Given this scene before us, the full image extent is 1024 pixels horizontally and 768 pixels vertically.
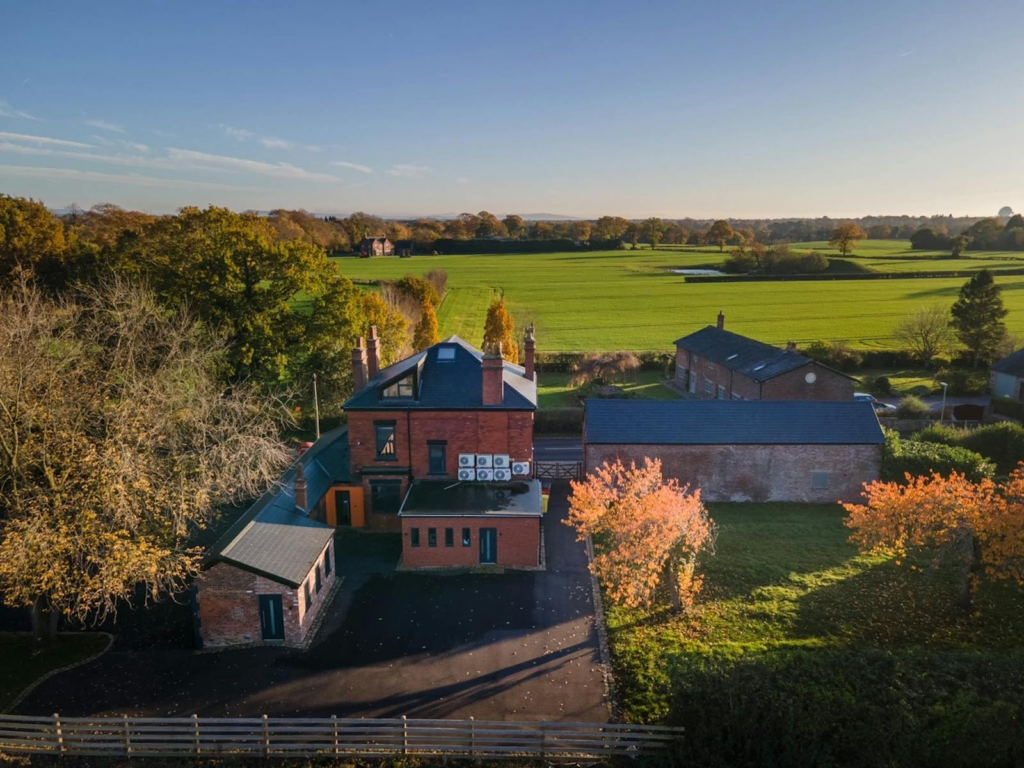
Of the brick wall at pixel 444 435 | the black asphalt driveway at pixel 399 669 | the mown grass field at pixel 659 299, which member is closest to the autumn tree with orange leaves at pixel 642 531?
the black asphalt driveway at pixel 399 669

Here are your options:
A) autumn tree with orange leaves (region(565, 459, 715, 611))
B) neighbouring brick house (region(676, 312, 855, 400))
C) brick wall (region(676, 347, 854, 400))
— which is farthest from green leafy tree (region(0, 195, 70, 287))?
brick wall (region(676, 347, 854, 400))

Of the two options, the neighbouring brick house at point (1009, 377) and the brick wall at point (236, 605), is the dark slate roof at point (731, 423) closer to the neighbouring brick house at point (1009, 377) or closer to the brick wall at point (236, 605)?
the brick wall at point (236, 605)

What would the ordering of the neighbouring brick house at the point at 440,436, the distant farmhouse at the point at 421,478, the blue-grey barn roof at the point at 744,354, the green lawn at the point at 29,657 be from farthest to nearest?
the blue-grey barn roof at the point at 744,354 < the neighbouring brick house at the point at 440,436 < the distant farmhouse at the point at 421,478 < the green lawn at the point at 29,657

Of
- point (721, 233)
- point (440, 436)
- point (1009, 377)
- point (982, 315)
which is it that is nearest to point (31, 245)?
point (440, 436)

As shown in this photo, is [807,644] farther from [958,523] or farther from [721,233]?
[721,233]

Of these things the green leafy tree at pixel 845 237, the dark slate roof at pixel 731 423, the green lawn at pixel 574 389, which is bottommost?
the green lawn at pixel 574 389

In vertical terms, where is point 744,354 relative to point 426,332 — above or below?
below
